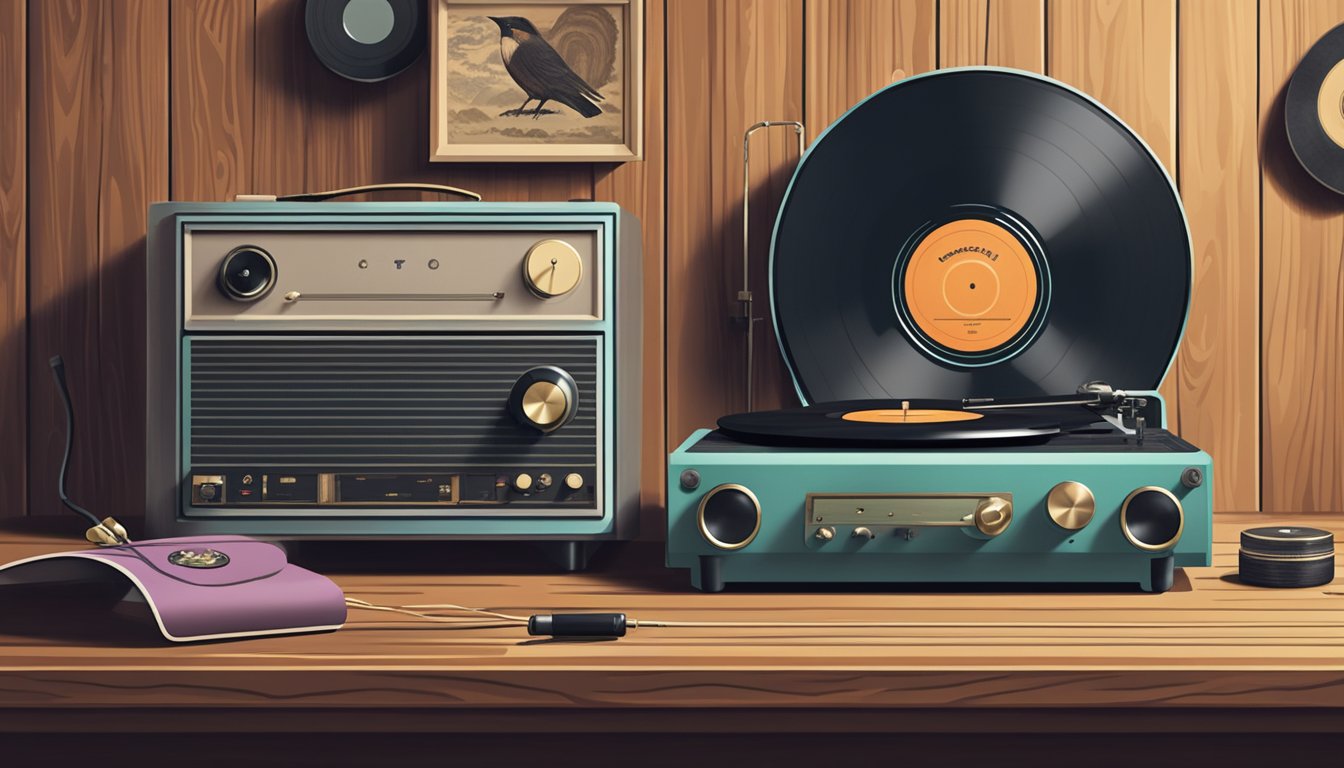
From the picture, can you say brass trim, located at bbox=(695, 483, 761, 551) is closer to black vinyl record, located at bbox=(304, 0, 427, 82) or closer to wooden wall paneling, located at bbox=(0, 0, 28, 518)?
black vinyl record, located at bbox=(304, 0, 427, 82)

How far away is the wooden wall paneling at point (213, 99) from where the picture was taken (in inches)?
54.3

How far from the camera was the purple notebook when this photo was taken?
78 centimetres

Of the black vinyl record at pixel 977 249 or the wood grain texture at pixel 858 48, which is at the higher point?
the wood grain texture at pixel 858 48

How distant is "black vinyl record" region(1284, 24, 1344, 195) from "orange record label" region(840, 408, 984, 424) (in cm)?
59

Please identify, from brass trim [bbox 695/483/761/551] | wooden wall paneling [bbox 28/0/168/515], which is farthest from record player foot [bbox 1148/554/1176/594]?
wooden wall paneling [bbox 28/0/168/515]

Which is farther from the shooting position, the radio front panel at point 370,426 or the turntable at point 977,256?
the turntable at point 977,256

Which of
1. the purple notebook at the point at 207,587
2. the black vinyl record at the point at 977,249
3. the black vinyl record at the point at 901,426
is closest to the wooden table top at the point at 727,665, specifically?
the purple notebook at the point at 207,587

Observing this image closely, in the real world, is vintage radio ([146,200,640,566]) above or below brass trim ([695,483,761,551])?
above

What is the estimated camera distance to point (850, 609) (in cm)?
88

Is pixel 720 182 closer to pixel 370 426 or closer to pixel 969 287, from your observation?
pixel 969 287

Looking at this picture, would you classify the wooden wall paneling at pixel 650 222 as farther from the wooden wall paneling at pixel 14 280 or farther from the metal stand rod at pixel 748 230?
the wooden wall paneling at pixel 14 280

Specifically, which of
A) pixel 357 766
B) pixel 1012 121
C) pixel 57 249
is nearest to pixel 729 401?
pixel 1012 121

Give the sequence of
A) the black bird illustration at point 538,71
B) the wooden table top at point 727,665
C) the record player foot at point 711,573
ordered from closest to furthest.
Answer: the wooden table top at point 727,665 → the record player foot at point 711,573 → the black bird illustration at point 538,71

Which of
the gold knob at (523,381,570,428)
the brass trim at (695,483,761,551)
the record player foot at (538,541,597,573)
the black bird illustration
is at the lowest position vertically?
the record player foot at (538,541,597,573)
